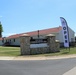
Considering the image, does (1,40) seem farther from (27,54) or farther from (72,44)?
(27,54)

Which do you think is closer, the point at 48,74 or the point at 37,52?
the point at 48,74

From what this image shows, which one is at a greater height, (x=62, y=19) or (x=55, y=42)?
(x=62, y=19)

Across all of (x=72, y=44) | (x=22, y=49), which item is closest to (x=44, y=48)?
(x=22, y=49)

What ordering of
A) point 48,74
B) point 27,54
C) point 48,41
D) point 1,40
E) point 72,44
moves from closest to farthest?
1. point 48,74
2. point 27,54
3. point 48,41
4. point 72,44
5. point 1,40

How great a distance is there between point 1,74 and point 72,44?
118ft

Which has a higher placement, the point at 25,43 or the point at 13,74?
the point at 25,43

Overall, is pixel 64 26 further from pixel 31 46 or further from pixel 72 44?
pixel 72 44

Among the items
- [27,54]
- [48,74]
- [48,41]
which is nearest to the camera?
[48,74]

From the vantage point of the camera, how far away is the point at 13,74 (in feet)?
41.7

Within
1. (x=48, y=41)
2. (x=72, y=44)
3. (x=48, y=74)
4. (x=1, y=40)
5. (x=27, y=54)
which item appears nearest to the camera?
(x=48, y=74)

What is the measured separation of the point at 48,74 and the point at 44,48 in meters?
18.1

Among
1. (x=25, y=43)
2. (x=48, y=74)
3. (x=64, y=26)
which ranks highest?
(x=64, y=26)

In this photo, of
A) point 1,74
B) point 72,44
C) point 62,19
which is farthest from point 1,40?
point 1,74

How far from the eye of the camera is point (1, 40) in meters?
85.4
